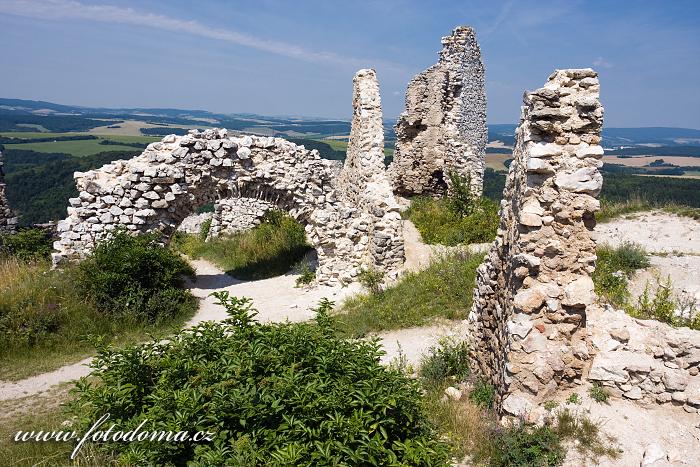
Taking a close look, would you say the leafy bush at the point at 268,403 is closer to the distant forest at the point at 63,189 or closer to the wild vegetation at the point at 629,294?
the wild vegetation at the point at 629,294

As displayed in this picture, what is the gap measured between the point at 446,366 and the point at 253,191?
6365 millimetres

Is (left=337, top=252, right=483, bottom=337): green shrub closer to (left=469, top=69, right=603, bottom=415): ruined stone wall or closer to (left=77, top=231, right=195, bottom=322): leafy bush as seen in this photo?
(left=469, top=69, right=603, bottom=415): ruined stone wall

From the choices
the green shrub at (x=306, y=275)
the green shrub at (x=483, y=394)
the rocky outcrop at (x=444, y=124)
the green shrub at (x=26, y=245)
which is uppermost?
the rocky outcrop at (x=444, y=124)

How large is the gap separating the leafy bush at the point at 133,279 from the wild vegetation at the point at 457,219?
21.2 feet

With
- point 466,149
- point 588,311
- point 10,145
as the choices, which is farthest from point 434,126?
point 10,145

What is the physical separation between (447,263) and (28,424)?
736 centimetres

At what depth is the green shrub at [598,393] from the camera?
14.5 feet

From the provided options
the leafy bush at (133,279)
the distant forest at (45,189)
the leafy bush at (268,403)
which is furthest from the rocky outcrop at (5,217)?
the distant forest at (45,189)

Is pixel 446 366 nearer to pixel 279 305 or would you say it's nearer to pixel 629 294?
pixel 629 294

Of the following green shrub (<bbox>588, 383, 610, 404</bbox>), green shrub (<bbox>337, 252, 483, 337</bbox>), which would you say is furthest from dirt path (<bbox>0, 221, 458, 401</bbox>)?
green shrub (<bbox>588, 383, 610, 404</bbox>)

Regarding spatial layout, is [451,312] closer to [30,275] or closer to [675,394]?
[675,394]

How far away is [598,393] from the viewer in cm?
442

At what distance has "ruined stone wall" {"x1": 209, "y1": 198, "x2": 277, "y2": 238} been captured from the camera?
16.3 meters

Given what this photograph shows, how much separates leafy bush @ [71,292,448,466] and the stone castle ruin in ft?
20.1
